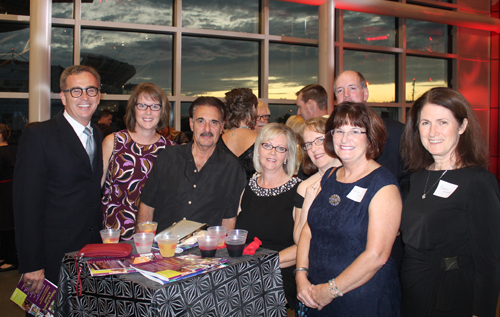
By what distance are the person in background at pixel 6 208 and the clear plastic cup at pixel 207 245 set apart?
414cm

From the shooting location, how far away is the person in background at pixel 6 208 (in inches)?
183

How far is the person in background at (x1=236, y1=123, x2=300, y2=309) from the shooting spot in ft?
7.36

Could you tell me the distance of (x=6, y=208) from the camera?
4.66m

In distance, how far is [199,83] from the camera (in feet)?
21.5

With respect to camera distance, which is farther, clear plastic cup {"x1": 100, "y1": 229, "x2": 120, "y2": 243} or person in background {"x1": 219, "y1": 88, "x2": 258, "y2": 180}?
person in background {"x1": 219, "y1": 88, "x2": 258, "y2": 180}

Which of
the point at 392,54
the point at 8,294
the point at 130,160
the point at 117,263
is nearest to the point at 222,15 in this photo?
the point at 392,54

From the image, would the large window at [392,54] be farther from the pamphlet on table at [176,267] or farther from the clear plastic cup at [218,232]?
the pamphlet on table at [176,267]

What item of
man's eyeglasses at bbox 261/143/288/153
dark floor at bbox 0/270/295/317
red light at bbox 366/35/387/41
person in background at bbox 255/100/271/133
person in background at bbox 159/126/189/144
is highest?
red light at bbox 366/35/387/41

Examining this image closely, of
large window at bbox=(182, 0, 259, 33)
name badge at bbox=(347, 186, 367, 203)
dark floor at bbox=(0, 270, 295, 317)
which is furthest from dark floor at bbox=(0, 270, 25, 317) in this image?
large window at bbox=(182, 0, 259, 33)

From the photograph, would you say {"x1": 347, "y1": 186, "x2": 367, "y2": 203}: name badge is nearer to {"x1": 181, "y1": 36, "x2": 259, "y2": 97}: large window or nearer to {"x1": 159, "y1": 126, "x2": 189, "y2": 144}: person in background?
{"x1": 159, "y1": 126, "x2": 189, "y2": 144}: person in background

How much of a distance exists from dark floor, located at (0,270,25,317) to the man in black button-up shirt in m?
2.15

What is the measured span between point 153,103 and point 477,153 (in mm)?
2042

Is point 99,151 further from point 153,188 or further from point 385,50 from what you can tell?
point 385,50

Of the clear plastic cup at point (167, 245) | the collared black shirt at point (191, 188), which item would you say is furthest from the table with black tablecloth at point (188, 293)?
the collared black shirt at point (191, 188)
